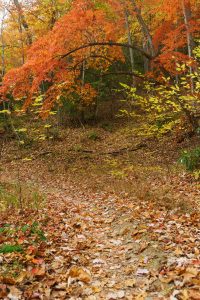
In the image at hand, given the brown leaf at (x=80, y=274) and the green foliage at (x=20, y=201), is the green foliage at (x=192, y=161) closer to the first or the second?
the green foliage at (x=20, y=201)

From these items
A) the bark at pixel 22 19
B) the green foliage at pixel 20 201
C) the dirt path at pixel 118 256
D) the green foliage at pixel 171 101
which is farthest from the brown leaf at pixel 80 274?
the bark at pixel 22 19

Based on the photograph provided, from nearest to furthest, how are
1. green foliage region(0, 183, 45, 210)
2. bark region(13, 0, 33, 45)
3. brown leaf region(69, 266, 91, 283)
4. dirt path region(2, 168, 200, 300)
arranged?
dirt path region(2, 168, 200, 300), brown leaf region(69, 266, 91, 283), green foliage region(0, 183, 45, 210), bark region(13, 0, 33, 45)

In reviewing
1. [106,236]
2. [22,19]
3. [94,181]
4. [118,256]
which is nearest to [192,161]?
[94,181]

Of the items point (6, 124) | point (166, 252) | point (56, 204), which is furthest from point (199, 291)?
point (6, 124)

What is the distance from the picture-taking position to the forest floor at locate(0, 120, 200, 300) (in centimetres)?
399

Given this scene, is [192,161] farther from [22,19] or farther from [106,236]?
[22,19]

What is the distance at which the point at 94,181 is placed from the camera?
11.3 metres

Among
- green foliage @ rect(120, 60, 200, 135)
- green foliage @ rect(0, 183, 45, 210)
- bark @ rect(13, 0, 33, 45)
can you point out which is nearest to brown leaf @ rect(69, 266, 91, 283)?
green foliage @ rect(0, 183, 45, 210)

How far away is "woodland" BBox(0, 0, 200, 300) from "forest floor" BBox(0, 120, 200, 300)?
2 centimetres

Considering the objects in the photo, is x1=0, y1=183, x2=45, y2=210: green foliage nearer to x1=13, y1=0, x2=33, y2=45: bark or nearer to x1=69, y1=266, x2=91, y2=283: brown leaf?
x1=69, y1=266, x2=91, y2=283: brown leaf

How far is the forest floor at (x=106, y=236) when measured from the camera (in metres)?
3.99

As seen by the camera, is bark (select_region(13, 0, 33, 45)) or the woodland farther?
bark (select_region(13, 0, 33, 45))

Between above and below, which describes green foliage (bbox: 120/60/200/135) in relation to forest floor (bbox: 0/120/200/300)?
above

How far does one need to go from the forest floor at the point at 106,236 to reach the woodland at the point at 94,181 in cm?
2
